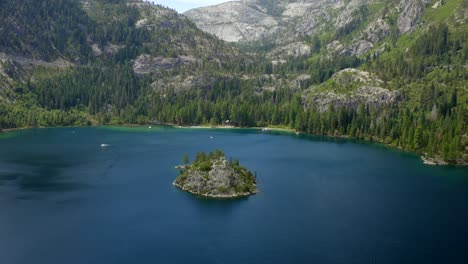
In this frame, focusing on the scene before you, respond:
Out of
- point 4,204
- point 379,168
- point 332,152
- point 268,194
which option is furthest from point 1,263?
point 332,152

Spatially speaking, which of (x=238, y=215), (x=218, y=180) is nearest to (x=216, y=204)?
(x=238, y=215)

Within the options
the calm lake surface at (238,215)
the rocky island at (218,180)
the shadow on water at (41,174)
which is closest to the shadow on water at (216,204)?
the calm lake surface at (238,215)

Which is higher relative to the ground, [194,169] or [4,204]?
[194,169]

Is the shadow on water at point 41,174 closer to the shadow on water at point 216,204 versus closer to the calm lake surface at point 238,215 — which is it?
the calm lake surface at point 238,215

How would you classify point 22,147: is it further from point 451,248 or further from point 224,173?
point 451,248

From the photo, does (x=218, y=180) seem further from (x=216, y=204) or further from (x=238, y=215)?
(x=238, y=215)

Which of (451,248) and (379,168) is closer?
(451,248)
